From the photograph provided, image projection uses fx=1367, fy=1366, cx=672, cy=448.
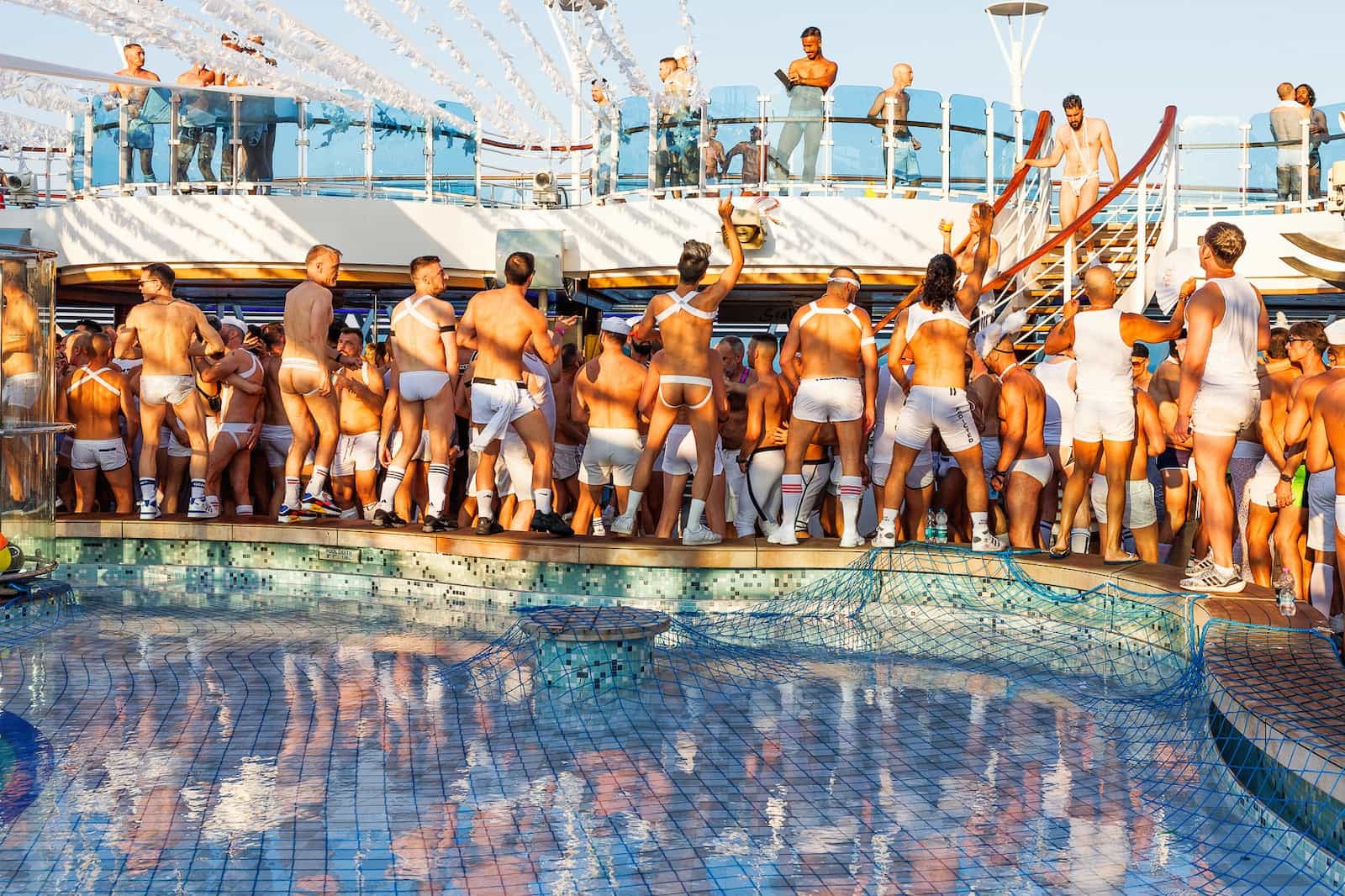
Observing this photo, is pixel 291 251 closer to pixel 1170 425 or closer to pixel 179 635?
pixel 179 635

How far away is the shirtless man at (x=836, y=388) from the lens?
27.8 feet

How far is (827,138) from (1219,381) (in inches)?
339

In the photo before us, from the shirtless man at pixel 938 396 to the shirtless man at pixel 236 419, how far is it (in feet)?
15.4

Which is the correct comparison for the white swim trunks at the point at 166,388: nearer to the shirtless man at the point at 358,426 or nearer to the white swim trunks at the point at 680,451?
the shirtless man at the point at 358,426

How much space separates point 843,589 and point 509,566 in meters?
2.16

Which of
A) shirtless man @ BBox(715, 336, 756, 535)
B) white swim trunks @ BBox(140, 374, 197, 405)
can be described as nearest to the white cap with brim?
shirtless man @ BBox(715, 336, 756, 535)

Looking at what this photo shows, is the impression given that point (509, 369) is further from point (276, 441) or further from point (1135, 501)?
point (1135, 501)

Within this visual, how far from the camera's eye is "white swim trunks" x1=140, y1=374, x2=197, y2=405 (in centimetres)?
984

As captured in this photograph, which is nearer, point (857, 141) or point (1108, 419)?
point (1108, 419)

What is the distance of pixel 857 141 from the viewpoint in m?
14.8

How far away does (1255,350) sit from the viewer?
6805 millimetres

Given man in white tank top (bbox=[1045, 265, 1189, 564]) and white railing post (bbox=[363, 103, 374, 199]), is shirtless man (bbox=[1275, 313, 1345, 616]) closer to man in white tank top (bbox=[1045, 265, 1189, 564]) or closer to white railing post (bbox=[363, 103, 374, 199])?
man in white tank top (bbox=[1045, 265, 1189, 564])

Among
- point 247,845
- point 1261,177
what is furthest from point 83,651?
point 1261,177

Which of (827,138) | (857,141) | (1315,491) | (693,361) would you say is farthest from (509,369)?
(857,141)
